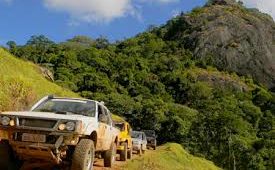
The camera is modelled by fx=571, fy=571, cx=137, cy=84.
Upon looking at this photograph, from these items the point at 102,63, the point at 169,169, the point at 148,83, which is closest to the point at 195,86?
the point at 148,83

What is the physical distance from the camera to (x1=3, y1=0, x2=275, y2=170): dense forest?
9456 cm

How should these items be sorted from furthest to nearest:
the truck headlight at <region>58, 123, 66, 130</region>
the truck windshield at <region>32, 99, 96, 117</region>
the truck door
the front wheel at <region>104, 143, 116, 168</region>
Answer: the front wheel at <region>104, 143, 116, 168</region> → the truck door → the truck windshield at <region>32, 99, 96, 117</region> → the truck headlight at <region>58, 123, 66, 130</region>

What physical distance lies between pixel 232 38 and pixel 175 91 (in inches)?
1359

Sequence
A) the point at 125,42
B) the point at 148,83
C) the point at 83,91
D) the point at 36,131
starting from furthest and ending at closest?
the point at 125,42 → the point at 148,83 → the point at 83,91 → the point at 36,131

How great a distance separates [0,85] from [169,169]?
7182 mm

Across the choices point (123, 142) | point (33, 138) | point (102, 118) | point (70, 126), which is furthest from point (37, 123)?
point (123, 142)

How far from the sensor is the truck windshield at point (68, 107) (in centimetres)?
1181

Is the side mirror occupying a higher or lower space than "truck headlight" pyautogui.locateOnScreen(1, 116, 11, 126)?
higher

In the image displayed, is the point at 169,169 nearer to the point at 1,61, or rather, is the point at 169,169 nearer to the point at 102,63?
the point at 1,61

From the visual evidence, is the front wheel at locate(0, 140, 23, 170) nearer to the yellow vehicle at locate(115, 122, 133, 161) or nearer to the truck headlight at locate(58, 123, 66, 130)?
the truck headlight at locate(58, 123, 66, 130)

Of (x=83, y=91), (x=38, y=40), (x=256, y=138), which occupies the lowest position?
(x=256, y=138)

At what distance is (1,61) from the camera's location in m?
21.1

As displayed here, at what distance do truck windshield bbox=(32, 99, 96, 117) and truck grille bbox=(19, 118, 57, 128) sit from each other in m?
1.26

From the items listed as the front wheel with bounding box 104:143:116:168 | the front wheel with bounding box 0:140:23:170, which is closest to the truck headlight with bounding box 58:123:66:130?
the front wheel with bounding box 0:140:23:170
